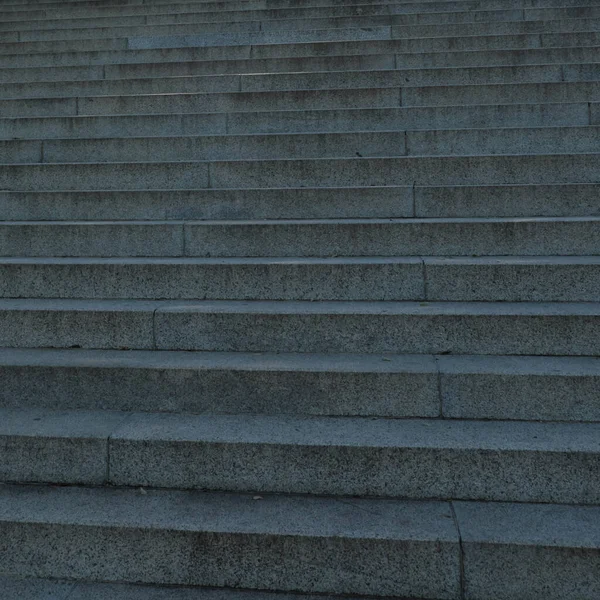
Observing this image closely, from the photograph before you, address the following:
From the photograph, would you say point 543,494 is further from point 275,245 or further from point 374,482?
point 275,245

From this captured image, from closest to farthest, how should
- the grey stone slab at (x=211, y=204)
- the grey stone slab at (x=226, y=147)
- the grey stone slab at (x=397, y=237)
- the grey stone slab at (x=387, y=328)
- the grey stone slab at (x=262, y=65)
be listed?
1. the grey stone slab at (x=387, y=328)
2. the grey stone slab at (x=397, y=237)
3. the grey stone slab at (x=211, y=204)
4. the grey stone slab at (x=226, y=147)
5. the grey stone slab at (x=262, y=65)

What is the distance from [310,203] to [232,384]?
77.6 inches

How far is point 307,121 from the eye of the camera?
17.9ft

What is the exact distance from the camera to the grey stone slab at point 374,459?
2.48 m

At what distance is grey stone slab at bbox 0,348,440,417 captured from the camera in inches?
113

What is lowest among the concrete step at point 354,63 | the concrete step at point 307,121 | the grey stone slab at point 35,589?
the grey stone slab at point 35,589

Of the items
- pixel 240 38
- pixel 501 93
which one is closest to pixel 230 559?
pixel 501 93

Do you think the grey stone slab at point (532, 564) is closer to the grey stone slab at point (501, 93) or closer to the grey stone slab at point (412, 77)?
the grey stone slab at point (501, 93)

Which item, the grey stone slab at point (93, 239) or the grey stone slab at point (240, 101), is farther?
the grey stone slab at point (240, 101)

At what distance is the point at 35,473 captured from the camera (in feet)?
8.87

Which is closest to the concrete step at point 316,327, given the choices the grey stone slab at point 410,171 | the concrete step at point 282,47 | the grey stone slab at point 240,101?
the grey stone slab at point 410,171

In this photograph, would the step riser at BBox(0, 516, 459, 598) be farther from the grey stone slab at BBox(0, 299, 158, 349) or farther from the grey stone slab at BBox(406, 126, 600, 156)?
the grey stone slab at BBox(406, 126, 600, 156)

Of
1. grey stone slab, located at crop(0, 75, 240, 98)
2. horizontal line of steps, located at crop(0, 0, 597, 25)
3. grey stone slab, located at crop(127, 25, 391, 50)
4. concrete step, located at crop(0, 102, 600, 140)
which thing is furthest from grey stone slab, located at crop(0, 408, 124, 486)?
horizontal line of steps, located at crop(0, 0, 597, 25)

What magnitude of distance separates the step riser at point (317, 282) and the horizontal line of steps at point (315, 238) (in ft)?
0.75
